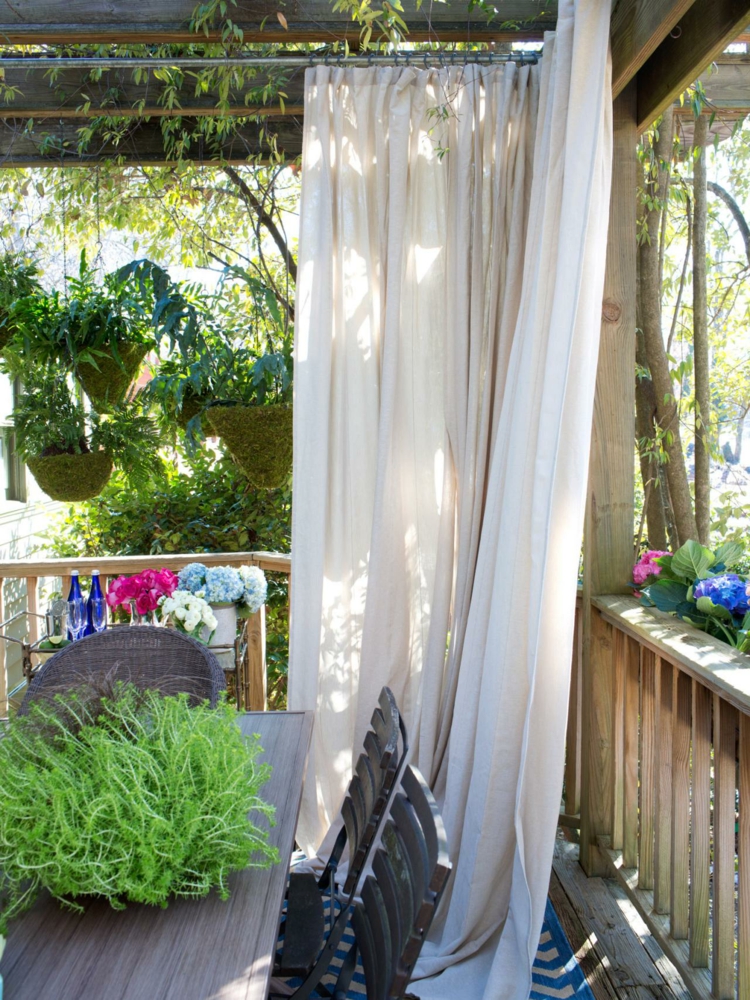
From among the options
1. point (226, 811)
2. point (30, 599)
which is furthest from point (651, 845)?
point (30, 599)

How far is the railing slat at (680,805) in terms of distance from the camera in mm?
2098

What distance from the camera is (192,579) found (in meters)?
2.91

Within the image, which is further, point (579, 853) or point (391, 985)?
point (579, 853)

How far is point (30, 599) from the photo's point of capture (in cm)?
359

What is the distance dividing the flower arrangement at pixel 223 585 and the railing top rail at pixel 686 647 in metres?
1.13

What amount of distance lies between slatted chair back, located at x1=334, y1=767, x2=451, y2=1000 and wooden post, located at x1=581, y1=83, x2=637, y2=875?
124 cm

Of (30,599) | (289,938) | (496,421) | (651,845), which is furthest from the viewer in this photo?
(30,599)

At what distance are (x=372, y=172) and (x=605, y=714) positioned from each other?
5.77 ft

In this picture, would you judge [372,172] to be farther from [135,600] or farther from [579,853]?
[579,853]

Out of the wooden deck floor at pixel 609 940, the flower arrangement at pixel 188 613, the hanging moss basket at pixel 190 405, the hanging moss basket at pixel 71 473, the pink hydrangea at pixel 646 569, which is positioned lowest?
the wooden deck floor at pixel 609 940

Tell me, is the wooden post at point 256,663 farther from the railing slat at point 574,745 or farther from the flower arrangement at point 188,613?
the railing slat at point 574,745

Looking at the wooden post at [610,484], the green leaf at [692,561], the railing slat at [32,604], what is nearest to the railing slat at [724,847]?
the green leaf at [692,561]

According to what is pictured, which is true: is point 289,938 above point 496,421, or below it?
below

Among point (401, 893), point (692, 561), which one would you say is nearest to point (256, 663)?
point (692, 561)
